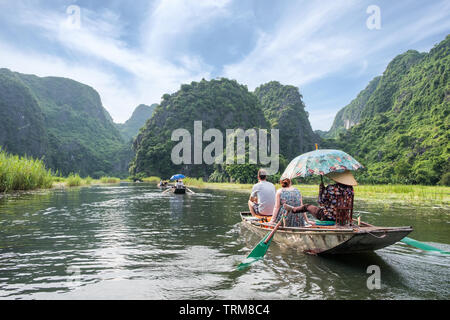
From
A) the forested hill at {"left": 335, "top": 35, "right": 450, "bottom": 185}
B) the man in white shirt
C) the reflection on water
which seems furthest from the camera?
the forested hill at {"left": 335, "top": 35, "right": 450, "bottom": 185}

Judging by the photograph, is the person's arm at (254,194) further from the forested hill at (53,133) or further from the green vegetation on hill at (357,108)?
the green vegetation on hill at (357,108)

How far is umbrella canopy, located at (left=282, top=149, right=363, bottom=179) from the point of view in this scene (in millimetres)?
6258

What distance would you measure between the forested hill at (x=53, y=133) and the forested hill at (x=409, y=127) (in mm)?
106946

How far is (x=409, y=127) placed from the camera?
7056 centimetres

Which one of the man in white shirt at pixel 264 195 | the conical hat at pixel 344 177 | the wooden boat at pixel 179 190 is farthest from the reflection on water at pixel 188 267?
the wooden boat at pixel 179 190

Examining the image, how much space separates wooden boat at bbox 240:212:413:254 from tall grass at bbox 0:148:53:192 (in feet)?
67.4

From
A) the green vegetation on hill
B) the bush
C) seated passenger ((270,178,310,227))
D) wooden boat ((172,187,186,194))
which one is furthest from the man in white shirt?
the green vegetation on hill

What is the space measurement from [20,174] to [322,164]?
24.6 m

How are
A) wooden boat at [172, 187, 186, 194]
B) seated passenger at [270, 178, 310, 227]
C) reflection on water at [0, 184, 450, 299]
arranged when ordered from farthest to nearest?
wooden boat at [172, 187, 186, 194] → seated passenger at [270, 178, 310, 227] → reflection on water at [0, 184, 450, 299]

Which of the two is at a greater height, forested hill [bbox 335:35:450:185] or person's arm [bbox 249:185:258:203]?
forested hill [bbox 335:35:450:185]

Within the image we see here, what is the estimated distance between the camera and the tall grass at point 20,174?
19881mm

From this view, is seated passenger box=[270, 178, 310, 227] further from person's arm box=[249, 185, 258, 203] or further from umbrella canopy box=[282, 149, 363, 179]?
person's arm box=[249, 185, 258, 203]

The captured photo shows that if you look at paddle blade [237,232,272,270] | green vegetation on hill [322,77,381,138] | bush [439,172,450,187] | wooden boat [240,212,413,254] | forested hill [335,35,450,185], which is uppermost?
green vegetation on hill [322,77,381,138]

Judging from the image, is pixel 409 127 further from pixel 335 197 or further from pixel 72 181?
pixel 335 197
